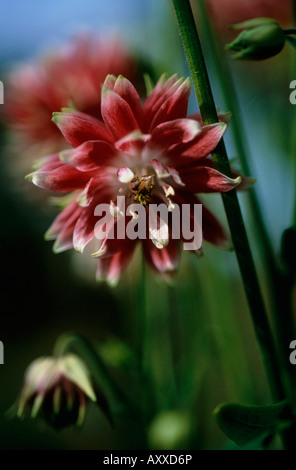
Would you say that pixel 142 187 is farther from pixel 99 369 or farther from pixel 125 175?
pixel 99 369

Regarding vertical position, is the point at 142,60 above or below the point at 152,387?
above

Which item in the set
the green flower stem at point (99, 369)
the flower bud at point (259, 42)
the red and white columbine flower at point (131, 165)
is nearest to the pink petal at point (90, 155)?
the red and white columbine flower at point (131, 165)

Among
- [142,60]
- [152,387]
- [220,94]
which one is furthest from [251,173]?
[152,387]

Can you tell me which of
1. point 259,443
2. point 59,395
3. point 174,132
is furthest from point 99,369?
point 174,132

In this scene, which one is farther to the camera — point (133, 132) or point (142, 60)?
point (142, 60)
